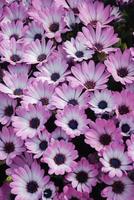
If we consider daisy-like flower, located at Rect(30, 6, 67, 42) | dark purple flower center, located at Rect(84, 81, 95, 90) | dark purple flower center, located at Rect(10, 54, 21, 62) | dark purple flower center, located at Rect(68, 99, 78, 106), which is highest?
daisy-like flower, located at Rect(30, 6, 67, 42)

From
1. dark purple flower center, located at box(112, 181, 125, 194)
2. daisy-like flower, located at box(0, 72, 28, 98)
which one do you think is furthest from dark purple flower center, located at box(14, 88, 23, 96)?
dark purple flower center, located at box(112, 181, 125, 194)

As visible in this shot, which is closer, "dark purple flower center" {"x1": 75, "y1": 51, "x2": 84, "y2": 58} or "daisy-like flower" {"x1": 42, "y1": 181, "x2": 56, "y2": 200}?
"daisy-like flower" {"x1": 42, "y1": 181, "x2": 56, "y2": 200}

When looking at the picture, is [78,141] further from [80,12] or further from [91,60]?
[80,12]

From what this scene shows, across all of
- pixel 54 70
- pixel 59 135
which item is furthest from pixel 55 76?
pixel 59 135

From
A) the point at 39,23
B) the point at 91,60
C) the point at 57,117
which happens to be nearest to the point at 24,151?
the point at 57,117

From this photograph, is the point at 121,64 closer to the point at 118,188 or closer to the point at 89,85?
the point at 89,85

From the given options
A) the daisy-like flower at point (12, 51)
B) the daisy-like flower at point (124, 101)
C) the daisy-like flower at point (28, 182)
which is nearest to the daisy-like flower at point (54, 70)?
the daisy-like flower at point (12, 51)

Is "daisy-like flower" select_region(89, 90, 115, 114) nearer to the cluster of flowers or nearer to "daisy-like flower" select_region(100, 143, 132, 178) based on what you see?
the cluster of flowers

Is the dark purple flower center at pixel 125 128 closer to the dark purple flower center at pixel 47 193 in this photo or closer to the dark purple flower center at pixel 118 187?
the dark purple flower center at pixel 118 187
